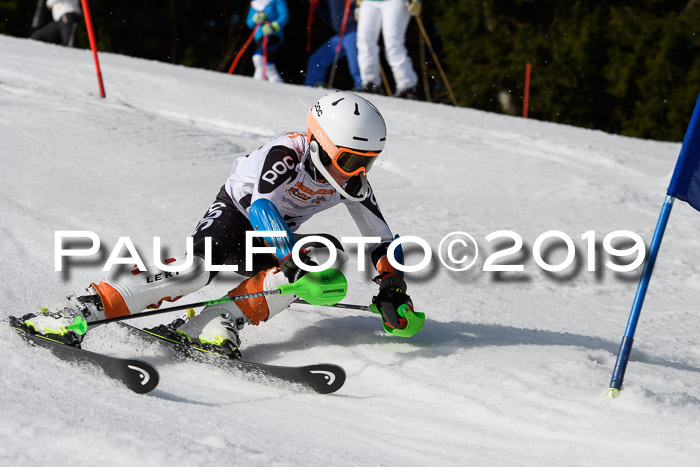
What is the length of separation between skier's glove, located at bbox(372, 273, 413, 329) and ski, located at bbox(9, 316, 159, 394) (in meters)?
1.14

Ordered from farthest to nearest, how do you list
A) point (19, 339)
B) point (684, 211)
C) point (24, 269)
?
point (684, 211), point (24, 269), point (19, 339)

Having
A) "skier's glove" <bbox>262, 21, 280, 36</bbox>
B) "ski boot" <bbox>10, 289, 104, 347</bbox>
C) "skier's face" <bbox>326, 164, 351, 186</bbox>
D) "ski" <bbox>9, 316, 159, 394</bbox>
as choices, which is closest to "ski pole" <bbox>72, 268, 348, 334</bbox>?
"ski boot" <bbox>10, 289, 104, 347</bbox>

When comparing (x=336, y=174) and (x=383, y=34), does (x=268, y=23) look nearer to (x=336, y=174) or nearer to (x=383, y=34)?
(x=383, y=34)

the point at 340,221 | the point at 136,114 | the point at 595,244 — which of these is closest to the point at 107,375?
the point at 340,221

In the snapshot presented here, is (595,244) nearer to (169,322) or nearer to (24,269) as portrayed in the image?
(169,322)

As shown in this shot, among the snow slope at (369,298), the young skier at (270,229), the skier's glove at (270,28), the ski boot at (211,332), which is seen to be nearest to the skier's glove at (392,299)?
the young skier at (270,229)

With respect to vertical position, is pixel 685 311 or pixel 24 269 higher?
pixel 685 311

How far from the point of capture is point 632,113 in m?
14.7

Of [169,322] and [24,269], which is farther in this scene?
[24,269]

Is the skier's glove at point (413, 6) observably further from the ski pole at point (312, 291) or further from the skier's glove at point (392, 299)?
the ski pole at point (312, 291)

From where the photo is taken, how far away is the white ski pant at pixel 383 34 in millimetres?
10516

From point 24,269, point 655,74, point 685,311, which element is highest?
point 655,74

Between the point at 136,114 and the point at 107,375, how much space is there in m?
5.36

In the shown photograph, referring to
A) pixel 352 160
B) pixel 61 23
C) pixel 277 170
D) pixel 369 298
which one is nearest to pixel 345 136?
pixel 352 160
